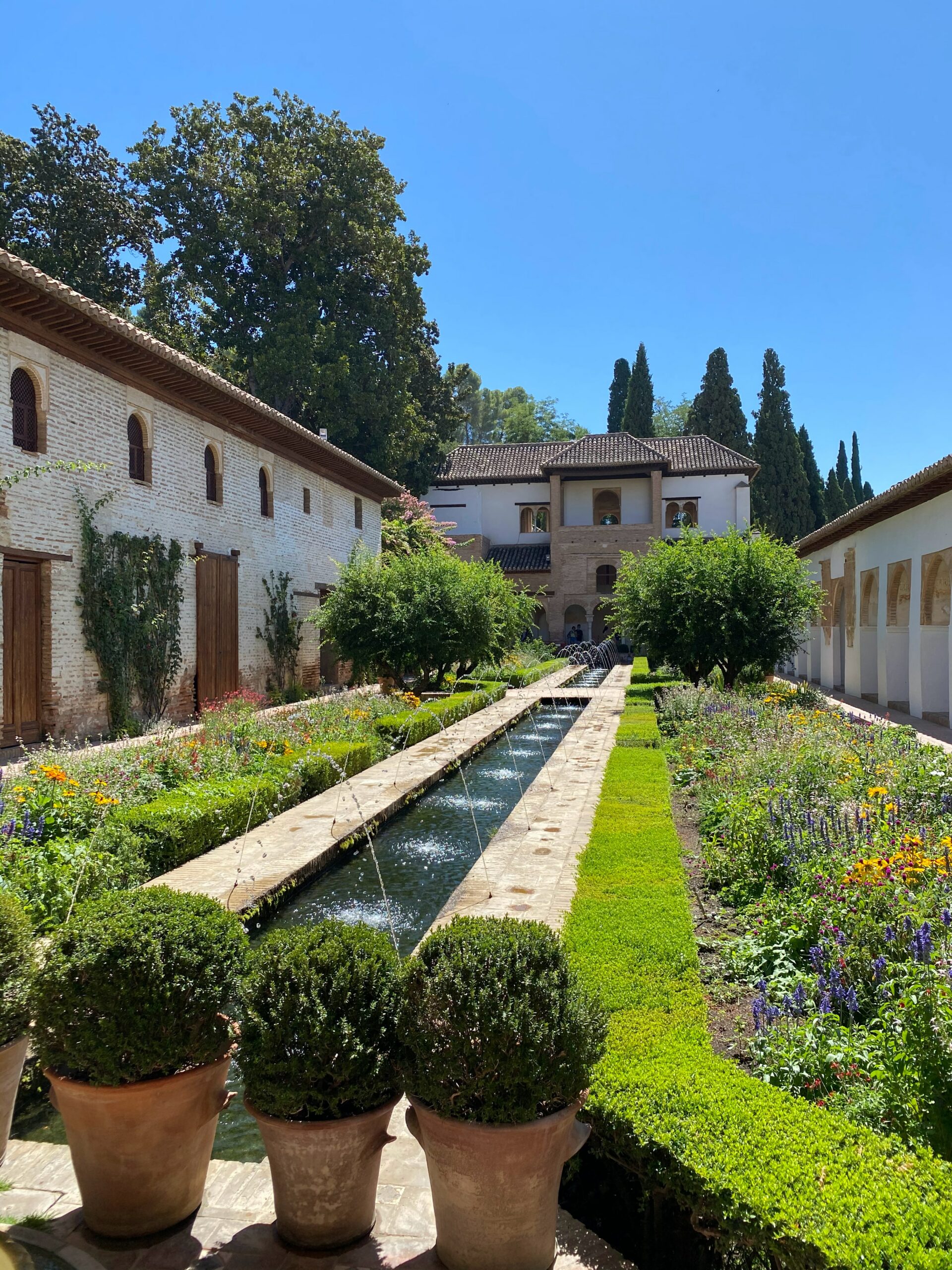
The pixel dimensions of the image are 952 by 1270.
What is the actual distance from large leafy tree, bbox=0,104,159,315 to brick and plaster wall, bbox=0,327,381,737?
12452 mm

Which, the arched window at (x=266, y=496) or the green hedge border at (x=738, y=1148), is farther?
→ the arched window at (x=266, y=496)

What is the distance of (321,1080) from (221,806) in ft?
15.8

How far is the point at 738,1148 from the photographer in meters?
2.38

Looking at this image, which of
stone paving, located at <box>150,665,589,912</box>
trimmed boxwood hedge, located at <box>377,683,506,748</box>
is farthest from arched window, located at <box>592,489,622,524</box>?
stone paving, located at <box>150,665,589,912</box>

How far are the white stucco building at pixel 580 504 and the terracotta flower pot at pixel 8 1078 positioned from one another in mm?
31856

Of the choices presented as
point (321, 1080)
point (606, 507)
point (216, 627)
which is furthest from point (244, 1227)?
point (606, 507)

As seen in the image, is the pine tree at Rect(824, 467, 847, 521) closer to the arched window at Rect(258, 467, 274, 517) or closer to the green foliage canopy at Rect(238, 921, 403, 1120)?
the arched window at Rect(258, 467, 274, 517)

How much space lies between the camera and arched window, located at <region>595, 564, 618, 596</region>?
35.1m

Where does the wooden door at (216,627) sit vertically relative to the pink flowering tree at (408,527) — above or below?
below

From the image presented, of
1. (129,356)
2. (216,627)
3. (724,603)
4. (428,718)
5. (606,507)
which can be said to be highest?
(606,507)

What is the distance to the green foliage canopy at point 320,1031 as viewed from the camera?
7.56 ft

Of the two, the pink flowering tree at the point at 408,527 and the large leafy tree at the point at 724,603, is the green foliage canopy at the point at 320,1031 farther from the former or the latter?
the pink flowering tree at the point at 408,527

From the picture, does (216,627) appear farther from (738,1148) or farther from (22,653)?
(738,1148)

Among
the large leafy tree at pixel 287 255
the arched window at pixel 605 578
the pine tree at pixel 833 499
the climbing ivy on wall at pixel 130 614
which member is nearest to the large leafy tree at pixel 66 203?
the large leafy tree at pixel 287 255
